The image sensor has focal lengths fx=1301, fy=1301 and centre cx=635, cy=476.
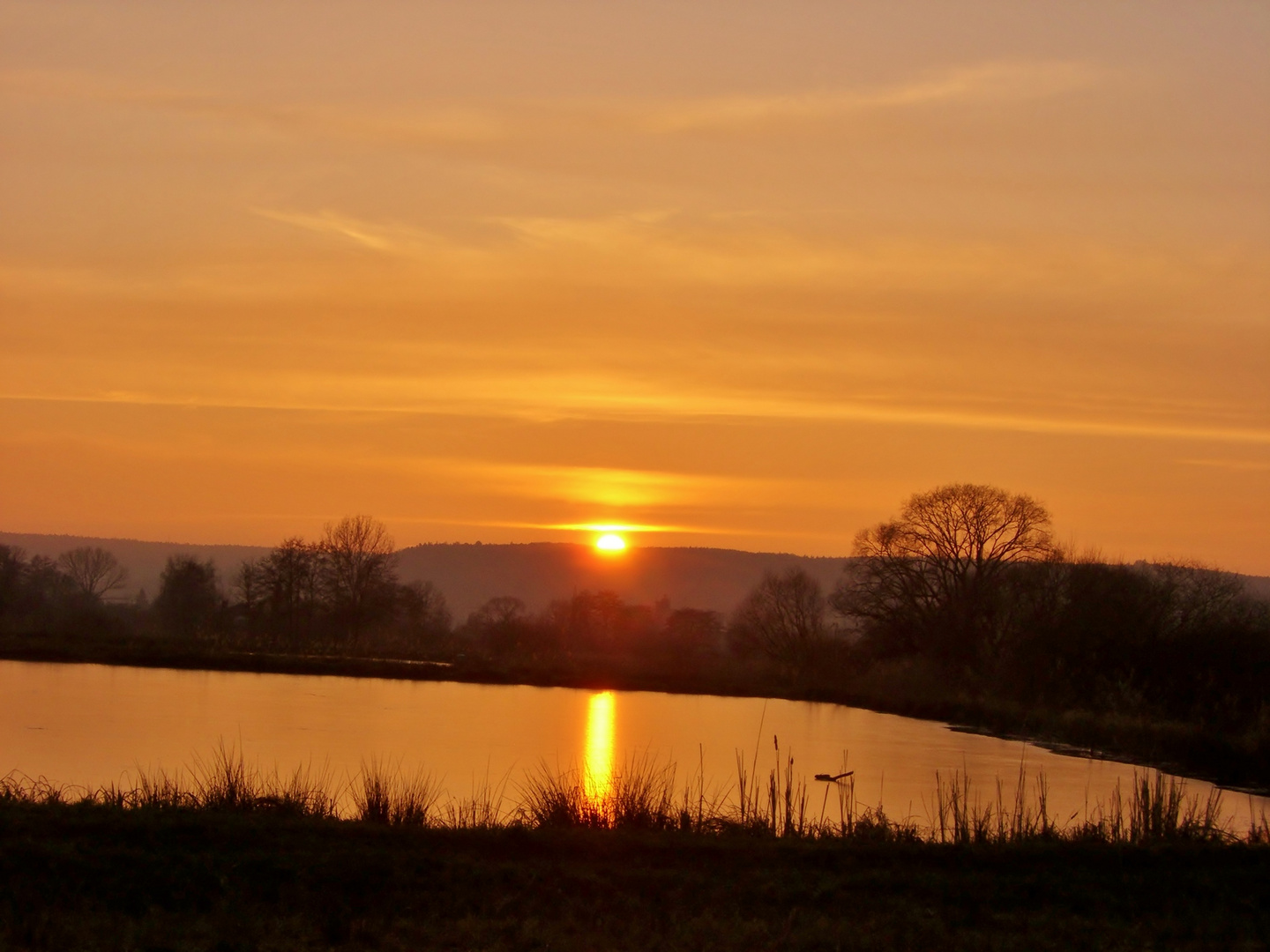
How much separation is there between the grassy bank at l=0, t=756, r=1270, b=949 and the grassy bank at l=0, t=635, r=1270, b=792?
717 inches

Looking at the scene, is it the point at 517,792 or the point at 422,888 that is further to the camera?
the point at 517,792

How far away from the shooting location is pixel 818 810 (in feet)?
55.3

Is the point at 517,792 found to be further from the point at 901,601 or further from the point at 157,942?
the point at 901,601

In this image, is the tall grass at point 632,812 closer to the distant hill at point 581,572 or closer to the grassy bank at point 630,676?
the grassy bank at point 630,676

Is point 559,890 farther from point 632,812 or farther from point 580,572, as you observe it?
point 580,572

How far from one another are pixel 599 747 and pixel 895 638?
1240 inches

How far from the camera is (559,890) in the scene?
10016 mm

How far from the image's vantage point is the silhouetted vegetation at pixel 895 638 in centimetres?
2978

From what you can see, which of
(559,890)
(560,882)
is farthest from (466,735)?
(559,890)

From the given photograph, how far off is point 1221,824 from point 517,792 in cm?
907

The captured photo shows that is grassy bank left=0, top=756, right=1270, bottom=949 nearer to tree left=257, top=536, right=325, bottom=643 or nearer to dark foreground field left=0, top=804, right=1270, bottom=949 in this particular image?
dark foreground field left=0, top=804, right=1270, bottom=949

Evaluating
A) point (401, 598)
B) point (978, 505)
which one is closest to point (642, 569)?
point (401, 598)

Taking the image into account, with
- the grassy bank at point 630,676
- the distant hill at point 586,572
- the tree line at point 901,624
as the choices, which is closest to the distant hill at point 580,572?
the distant hill at point 586,572

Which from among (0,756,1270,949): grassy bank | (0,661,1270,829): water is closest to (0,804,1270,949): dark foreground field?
(0,756,1270,949): grassy bank
